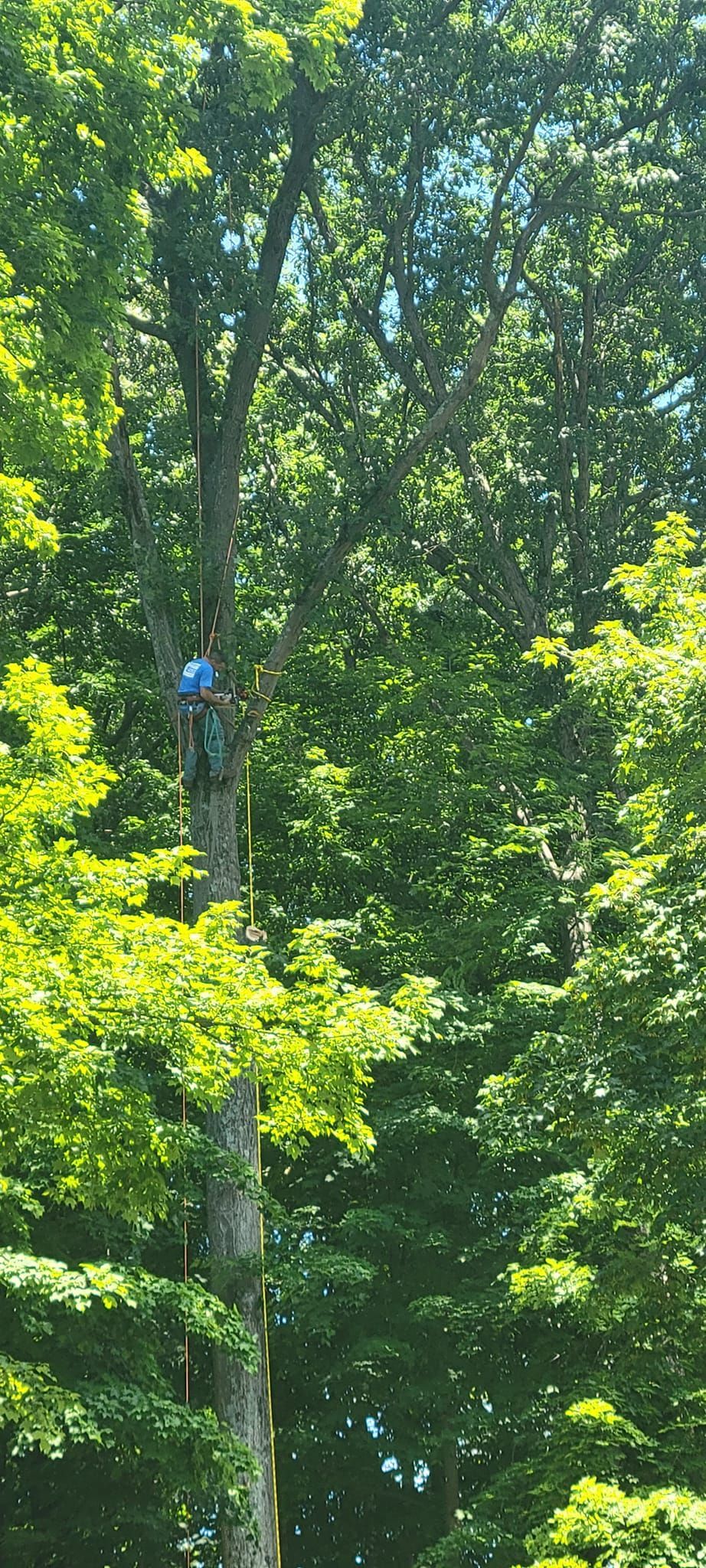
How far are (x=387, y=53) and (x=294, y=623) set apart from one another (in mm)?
5223

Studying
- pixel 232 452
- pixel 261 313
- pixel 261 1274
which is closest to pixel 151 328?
pixel 261 313

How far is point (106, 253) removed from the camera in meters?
9.83

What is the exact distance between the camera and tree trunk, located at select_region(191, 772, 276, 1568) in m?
10.7

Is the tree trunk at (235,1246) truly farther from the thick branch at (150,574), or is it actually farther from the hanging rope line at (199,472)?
the hanging rope line at (199,472)

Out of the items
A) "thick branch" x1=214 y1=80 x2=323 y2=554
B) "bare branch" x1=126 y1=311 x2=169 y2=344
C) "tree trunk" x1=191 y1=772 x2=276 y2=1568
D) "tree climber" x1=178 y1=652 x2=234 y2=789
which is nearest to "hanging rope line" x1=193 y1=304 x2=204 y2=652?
"thick branch" x1=214 y1=80 x2=323 y2=554

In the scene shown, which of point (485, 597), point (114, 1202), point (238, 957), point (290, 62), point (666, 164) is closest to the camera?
point (114, 1202)

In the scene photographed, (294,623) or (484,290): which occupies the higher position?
(484,290)

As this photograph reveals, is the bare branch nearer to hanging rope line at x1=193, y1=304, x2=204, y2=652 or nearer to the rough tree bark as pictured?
the rough tree bark

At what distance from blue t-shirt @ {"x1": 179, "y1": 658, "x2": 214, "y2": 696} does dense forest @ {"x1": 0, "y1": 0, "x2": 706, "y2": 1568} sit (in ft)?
1.31

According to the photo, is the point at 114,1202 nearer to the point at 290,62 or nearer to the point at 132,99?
the point at 132,99

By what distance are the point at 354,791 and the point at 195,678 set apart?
3.57m

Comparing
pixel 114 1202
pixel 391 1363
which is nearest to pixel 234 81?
pixel 114 1202

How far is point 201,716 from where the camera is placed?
12797 mm

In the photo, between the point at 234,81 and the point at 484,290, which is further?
the point at 484,290
